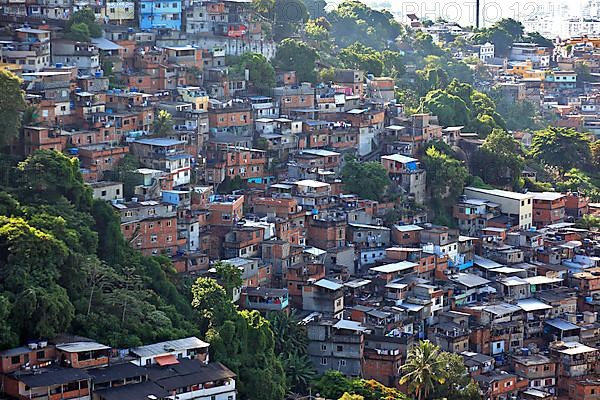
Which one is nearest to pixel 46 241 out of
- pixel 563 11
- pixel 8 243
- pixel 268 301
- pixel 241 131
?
pixel 8 243

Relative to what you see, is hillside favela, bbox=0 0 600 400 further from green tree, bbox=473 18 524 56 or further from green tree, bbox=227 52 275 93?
green tree, bbox=473 18 524 56

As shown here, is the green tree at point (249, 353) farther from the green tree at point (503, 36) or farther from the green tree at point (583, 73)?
the green tree at point (503, 36)

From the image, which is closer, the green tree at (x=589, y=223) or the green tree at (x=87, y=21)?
the green tree at (x=87, y=21)

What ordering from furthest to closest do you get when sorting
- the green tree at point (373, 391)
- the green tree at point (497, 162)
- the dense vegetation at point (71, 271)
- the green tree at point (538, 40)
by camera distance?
the green tree at point (538, 40) → the green tree at point (497, 162) → the green tree at point (373, 391) → the dense vegetation at point (71, 271)

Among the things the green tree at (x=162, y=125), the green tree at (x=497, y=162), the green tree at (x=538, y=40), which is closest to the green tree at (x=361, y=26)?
the green tree at (x=538, y=40)

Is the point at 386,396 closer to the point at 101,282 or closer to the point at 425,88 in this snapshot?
the point at 101,282

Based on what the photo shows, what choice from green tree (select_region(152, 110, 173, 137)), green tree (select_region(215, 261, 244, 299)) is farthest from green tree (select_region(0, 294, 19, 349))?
green tree (select_region(152, 110, 173, 137))

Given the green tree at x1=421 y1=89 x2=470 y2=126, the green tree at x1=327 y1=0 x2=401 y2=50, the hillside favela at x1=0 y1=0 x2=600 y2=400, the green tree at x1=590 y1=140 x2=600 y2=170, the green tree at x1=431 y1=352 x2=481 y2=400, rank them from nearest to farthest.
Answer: the hillside favela at x1=0 y1=0 x2=600 y2=400 < the green tree at x1=431 y1=352 x2=481 y2=400 < the green tree at x1=421 y1=89 x2=470 y2=126 < the green tree at x1=590 y1=140 x2=600 y2=170 < the green tree at x1=327 y1=0 x2=401 y2=50
